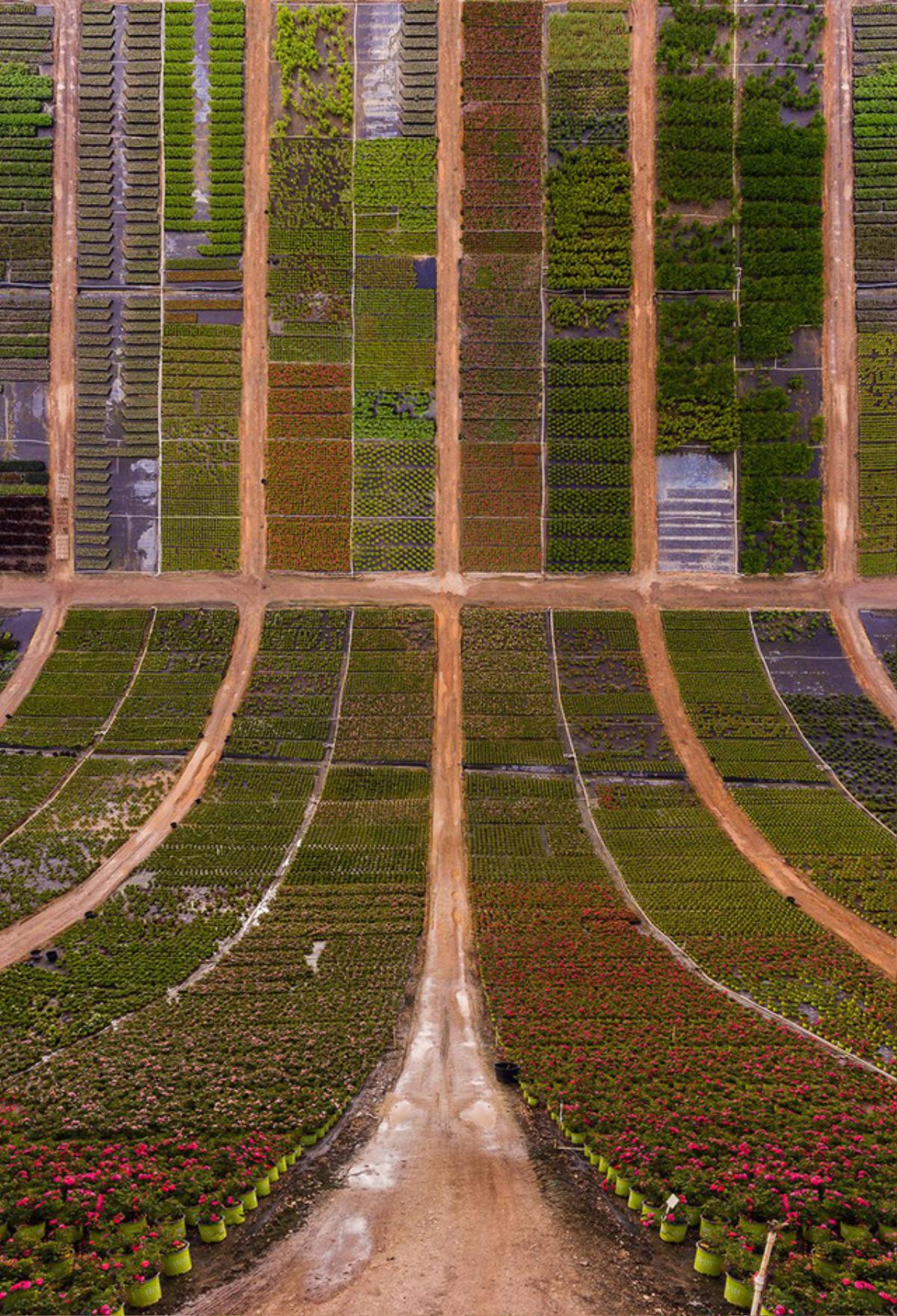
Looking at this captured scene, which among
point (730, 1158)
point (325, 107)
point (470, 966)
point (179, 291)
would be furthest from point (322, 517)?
point (730, 1158)

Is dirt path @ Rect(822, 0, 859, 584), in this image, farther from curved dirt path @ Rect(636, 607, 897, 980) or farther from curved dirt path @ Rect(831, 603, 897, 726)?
curved dirt path @ Rect(636, 607, 897, 980)

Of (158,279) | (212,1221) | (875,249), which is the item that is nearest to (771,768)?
(212,1221)

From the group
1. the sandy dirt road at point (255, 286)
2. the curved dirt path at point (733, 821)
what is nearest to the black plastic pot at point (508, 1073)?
the curved dirt path at point (733, 821)

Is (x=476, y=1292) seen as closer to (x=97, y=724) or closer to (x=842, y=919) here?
(x=842, y=919)

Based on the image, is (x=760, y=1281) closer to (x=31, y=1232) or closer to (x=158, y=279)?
(x=31, y=1232)

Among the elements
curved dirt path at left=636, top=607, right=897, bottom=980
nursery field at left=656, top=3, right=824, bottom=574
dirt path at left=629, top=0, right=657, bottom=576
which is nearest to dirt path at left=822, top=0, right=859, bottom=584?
nursery field at left=656, top=3, right=824, bottom=574

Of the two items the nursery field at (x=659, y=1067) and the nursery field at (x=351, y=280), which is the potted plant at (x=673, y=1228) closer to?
the nursery field at (x=659, y=1067)
